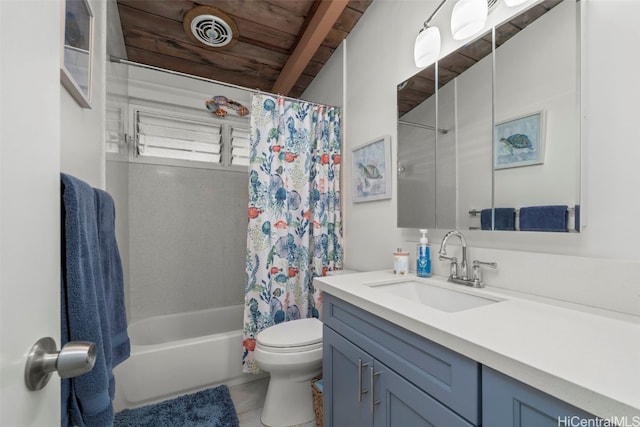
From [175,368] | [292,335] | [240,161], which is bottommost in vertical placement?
[175,368]

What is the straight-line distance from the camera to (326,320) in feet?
3.99

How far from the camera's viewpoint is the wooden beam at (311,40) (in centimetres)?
165

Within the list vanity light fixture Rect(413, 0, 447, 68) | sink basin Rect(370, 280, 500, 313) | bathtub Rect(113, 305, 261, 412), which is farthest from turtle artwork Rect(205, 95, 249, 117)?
sink basin Rect(370, 280, 500, 313)

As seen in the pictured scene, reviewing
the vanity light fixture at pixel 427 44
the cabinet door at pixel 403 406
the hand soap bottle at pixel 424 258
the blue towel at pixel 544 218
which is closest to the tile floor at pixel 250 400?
the cabinet door at pixel 403 406

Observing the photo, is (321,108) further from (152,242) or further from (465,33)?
(152,242)

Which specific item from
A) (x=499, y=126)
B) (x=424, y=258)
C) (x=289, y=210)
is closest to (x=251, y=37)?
(x=289, y=210)

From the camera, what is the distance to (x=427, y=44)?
52.3 inches

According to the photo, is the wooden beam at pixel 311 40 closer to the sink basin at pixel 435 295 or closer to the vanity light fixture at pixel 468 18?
the vanity light fixture at pixel 468 18

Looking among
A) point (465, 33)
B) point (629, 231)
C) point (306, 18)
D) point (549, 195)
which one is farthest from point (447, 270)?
point (306, 18)

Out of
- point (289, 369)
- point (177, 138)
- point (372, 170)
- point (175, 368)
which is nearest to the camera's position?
point (289, 369)

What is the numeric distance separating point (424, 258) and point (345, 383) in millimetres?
642

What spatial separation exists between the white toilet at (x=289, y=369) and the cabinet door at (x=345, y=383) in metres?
0.25

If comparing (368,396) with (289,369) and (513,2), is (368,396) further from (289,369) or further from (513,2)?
(513,2)

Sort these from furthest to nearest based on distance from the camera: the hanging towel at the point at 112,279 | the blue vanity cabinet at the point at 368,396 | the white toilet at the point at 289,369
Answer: the white toilet at the point at 289,369, the hanging towel at the point at 112,279, the blue vanity cabinet at the point at 368,396
